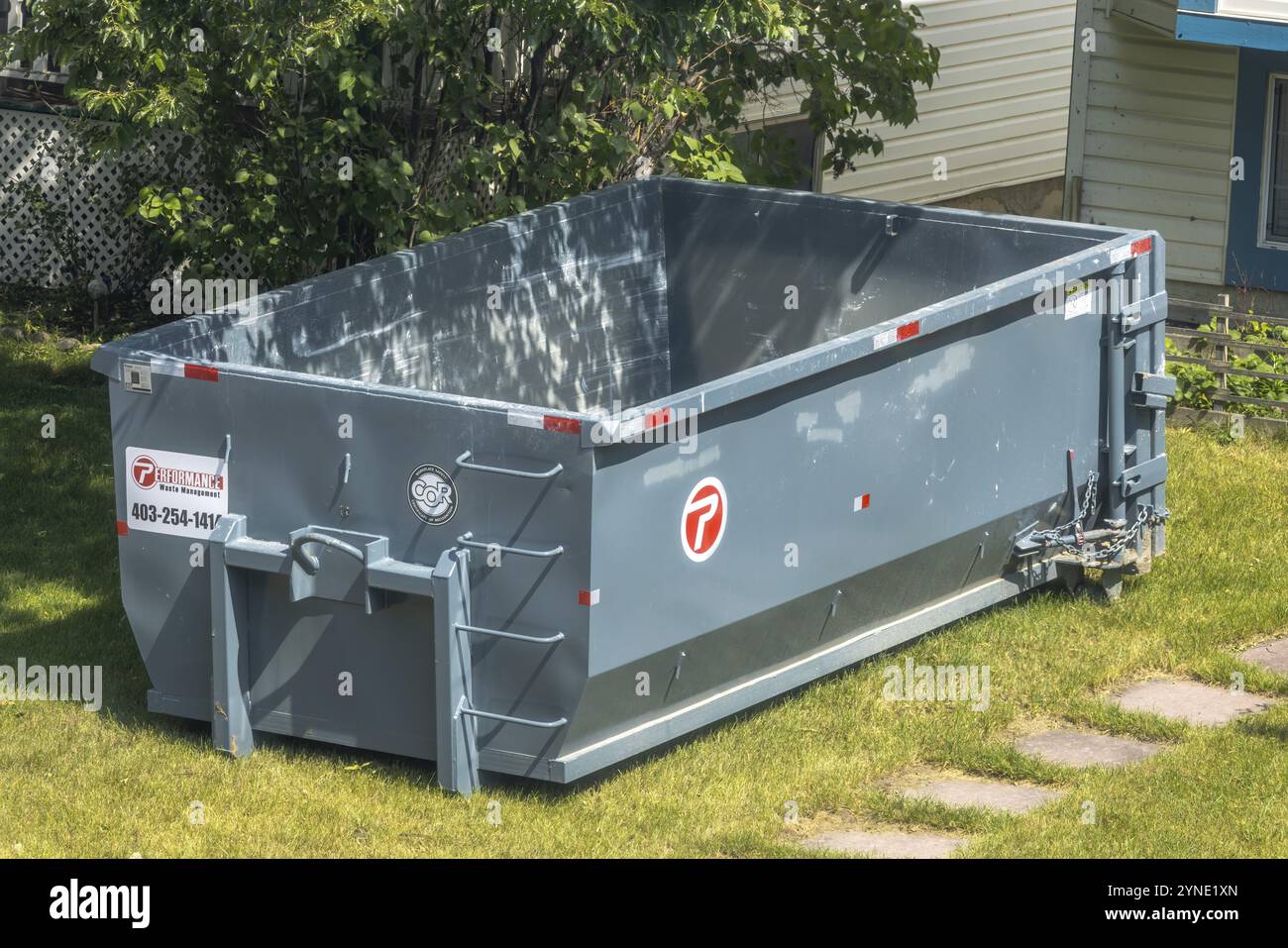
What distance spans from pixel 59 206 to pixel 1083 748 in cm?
898

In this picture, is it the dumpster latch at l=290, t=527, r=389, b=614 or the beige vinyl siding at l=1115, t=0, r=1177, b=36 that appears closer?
the dumpster latch at l=290, t=527, r=389, b=614

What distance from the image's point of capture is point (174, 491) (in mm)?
7152

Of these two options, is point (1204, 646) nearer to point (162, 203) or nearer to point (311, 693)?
point (311, 693)

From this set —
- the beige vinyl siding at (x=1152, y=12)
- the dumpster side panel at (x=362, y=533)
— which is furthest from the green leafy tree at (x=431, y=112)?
the dumpster side panel at (x=362, y=533)

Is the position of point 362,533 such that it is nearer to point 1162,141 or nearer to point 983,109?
point 1162,141

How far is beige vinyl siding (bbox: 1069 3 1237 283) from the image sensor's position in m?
13.4

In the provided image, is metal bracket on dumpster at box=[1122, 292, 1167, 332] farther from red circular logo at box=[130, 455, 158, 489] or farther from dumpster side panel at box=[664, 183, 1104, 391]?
red circular logo at box=[130, 455, 158, 489]

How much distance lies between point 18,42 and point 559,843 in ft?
16.5

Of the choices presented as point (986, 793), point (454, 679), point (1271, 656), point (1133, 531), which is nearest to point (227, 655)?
point (454, 679)

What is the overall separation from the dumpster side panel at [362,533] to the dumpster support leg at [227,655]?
1.6 inches

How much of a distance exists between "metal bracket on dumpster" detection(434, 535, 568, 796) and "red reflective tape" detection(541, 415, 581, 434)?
1.82 feet

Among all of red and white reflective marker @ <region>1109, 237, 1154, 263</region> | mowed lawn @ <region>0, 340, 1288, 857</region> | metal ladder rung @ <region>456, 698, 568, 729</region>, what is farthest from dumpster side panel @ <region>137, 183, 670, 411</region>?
red and white reflective marker @ <region>1109, 237, 1154, 263</region>

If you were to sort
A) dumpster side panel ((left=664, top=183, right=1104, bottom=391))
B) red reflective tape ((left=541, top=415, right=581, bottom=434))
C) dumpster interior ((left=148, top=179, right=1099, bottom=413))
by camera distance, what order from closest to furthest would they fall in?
red reflective tape ((left=541, top=415, right=581, bottom=434)), dumpster interior ((left=148, top=179, right=1099, bottom=413)), dumpster side panel ((left=664, top=183, right=1104, bottom=391))

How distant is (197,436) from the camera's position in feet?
23.2
